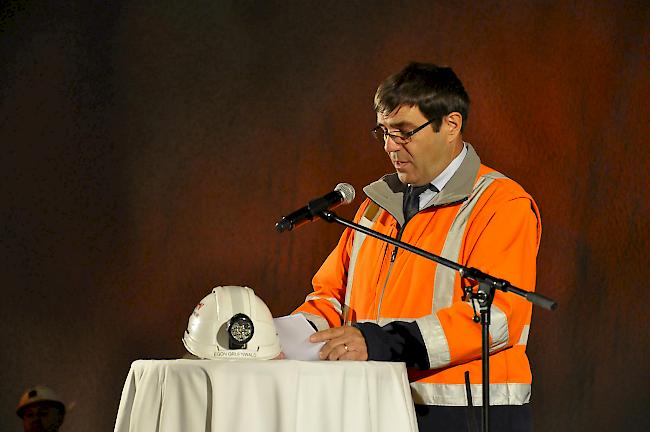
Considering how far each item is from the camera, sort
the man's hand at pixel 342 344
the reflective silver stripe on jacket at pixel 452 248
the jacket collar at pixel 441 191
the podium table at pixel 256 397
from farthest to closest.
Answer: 1. the jacket collar at pixel 441 191
2. the reflective silver stripe on jacket at pixel 452 248
3. the man's hand at pixel 342 344
4. the podium table at pixel 256 397

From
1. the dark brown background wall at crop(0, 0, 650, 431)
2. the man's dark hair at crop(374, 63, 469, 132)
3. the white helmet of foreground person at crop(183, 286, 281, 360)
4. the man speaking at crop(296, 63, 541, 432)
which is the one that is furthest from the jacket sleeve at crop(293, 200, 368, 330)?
the dark brown background wall at crop(0, 0, 650, 431)

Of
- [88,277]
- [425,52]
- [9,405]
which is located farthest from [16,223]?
[425,52]

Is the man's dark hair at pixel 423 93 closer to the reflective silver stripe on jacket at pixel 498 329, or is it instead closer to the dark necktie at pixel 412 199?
the dark necktie at pixel 412 199

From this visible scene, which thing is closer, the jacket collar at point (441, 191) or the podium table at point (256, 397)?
the podium table at point (256, 397)

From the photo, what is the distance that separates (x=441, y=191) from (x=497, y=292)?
357 millimetres

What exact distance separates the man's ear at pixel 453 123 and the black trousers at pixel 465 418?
784 millimetres

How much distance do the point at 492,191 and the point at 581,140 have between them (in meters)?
1.45

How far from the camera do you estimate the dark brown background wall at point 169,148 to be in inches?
162

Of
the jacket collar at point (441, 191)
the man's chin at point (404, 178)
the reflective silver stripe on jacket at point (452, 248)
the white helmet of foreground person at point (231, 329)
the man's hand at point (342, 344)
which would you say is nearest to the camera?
the white helmet of foreground person at point (231, 329)

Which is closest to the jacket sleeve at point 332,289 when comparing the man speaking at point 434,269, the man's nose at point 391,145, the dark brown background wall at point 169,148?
the man speaking at point 434,269

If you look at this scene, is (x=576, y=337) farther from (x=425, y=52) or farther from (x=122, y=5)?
(x=122, y=5)

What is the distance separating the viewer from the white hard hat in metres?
3.96

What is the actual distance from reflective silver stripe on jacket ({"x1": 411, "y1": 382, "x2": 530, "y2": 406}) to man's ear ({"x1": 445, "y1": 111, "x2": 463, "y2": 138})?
2.40 feet

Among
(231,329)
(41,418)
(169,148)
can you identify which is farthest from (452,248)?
(41,418)
